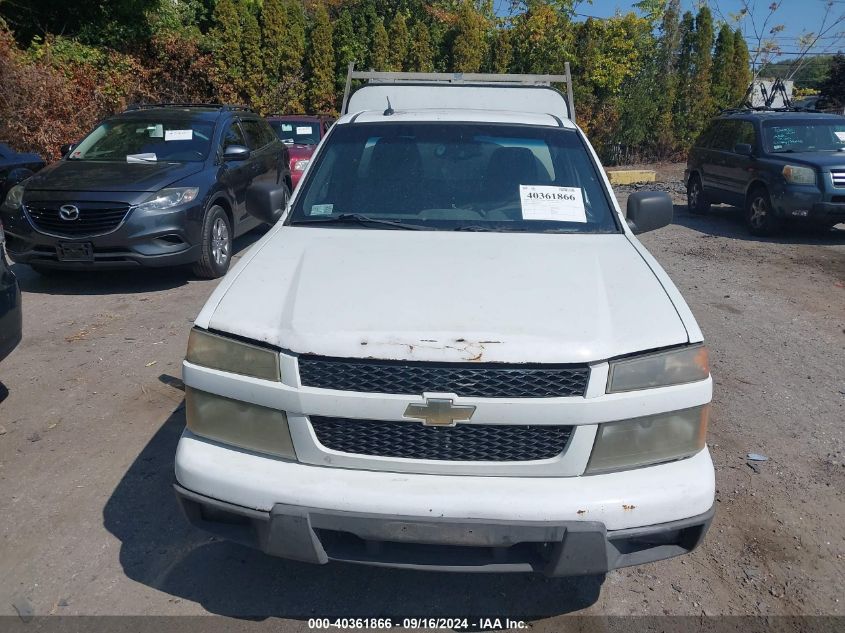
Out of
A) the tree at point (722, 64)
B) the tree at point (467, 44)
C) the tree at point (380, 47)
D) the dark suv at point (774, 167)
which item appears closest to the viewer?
the dark suv at point (774, 167)

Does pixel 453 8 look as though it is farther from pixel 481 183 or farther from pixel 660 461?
pixel 660 461

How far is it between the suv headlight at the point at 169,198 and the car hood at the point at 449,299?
423 centimetres

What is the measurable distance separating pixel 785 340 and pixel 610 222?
344 centimetres

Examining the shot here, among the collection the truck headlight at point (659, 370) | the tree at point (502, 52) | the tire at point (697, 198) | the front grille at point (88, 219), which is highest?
the tree at point (502, 52)

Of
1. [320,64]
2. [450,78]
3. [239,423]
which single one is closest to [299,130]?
[320,64]

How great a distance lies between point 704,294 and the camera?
305 inches

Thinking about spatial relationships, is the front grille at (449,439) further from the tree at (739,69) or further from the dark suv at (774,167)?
the tree at (739,69)

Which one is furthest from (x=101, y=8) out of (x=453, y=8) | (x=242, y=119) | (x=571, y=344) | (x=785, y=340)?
(x=571, y=344)

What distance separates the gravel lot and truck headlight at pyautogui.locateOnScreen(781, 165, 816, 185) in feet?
14.0

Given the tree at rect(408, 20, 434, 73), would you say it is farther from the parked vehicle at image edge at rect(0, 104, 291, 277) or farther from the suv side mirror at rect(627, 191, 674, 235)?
the suv side mirror at rect(627, 191, 674, 235)

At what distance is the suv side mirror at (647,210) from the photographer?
4090 mm

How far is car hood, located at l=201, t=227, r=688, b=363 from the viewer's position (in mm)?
2496

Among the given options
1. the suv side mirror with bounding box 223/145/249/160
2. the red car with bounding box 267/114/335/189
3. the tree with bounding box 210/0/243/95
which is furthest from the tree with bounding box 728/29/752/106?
Result: the suv side mirror with bounding box 223/145/249/160

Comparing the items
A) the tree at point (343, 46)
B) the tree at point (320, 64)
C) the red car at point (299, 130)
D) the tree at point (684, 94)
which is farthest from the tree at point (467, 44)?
the red car at point (299, 130)
